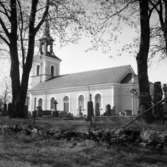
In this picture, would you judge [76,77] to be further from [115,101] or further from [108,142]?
[108,142]

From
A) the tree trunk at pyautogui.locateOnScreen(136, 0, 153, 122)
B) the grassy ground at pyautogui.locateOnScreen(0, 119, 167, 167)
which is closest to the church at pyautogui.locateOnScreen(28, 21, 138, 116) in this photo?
the tree trunk at pyautogui.locateOnScreen(136, 0, 153, 122)

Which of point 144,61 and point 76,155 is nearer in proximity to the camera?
point 76,155

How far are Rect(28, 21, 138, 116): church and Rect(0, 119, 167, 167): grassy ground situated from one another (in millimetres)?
21633

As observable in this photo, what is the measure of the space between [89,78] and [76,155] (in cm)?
3388

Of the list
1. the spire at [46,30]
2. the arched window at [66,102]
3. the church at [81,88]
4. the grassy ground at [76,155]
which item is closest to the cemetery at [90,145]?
the grassy ground at [76,155]

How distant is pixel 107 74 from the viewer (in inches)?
1526

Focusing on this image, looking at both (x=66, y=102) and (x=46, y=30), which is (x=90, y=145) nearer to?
(x=46, y=30)

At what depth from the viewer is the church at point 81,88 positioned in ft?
111

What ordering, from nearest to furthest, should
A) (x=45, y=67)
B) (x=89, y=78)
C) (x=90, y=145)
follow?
(x=90, y=145) < (x=89, y=78) < (x=45, y=67)

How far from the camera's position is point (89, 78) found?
40.0m

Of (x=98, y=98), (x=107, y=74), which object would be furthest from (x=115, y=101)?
(x=107, y=74)

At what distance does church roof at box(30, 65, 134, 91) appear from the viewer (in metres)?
36.6

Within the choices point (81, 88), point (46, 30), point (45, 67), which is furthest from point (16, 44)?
point (45, 67)

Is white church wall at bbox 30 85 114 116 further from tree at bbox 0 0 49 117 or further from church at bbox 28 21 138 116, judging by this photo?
tree at bbox 0 0 49 117
